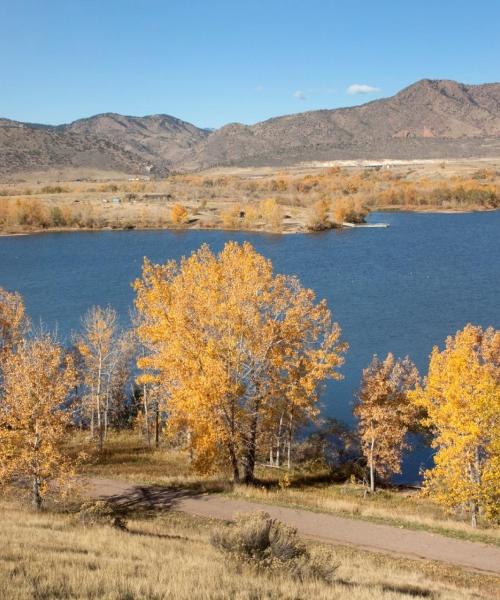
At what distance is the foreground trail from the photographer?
1706 centimetres

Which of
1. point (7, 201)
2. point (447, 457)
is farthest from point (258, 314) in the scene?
point (7, 201)

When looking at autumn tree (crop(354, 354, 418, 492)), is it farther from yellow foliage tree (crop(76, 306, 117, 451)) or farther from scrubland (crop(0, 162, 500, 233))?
scrubland (crop(0, 162, 500, 233))

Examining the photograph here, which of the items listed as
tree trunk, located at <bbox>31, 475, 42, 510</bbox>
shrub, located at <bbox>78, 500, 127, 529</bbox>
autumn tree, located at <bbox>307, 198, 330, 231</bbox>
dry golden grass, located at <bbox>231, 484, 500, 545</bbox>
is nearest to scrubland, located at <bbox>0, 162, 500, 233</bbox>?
autumn tree, located at <bbox>307, 198, 330, 231</bbox>

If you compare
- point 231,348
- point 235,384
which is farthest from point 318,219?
point 235,384

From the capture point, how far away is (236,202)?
144500 millimetres

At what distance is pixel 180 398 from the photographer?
21.2 metres

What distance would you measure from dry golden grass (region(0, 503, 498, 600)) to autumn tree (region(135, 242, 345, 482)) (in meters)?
4.36

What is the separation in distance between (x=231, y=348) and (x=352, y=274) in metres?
52.9

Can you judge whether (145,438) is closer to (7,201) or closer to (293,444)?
(293,444)

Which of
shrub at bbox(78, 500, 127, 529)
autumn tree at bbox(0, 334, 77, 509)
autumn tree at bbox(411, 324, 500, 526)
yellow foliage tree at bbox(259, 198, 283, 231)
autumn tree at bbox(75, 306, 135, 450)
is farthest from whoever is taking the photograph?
yellow foliage tree at bbox(259, 198, 283, 231)

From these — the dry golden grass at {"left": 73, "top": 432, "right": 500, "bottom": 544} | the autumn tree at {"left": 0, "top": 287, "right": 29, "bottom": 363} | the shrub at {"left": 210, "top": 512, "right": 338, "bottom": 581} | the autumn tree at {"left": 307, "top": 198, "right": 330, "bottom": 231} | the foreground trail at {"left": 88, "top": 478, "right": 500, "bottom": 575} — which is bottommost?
the dry golden grass at {"left": 73, "top": 432, "right": 500, "bottom": 544}

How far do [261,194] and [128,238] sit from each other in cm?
5928

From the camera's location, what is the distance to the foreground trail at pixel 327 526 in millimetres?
17062

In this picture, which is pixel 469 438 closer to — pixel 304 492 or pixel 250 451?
pixel 304 492
